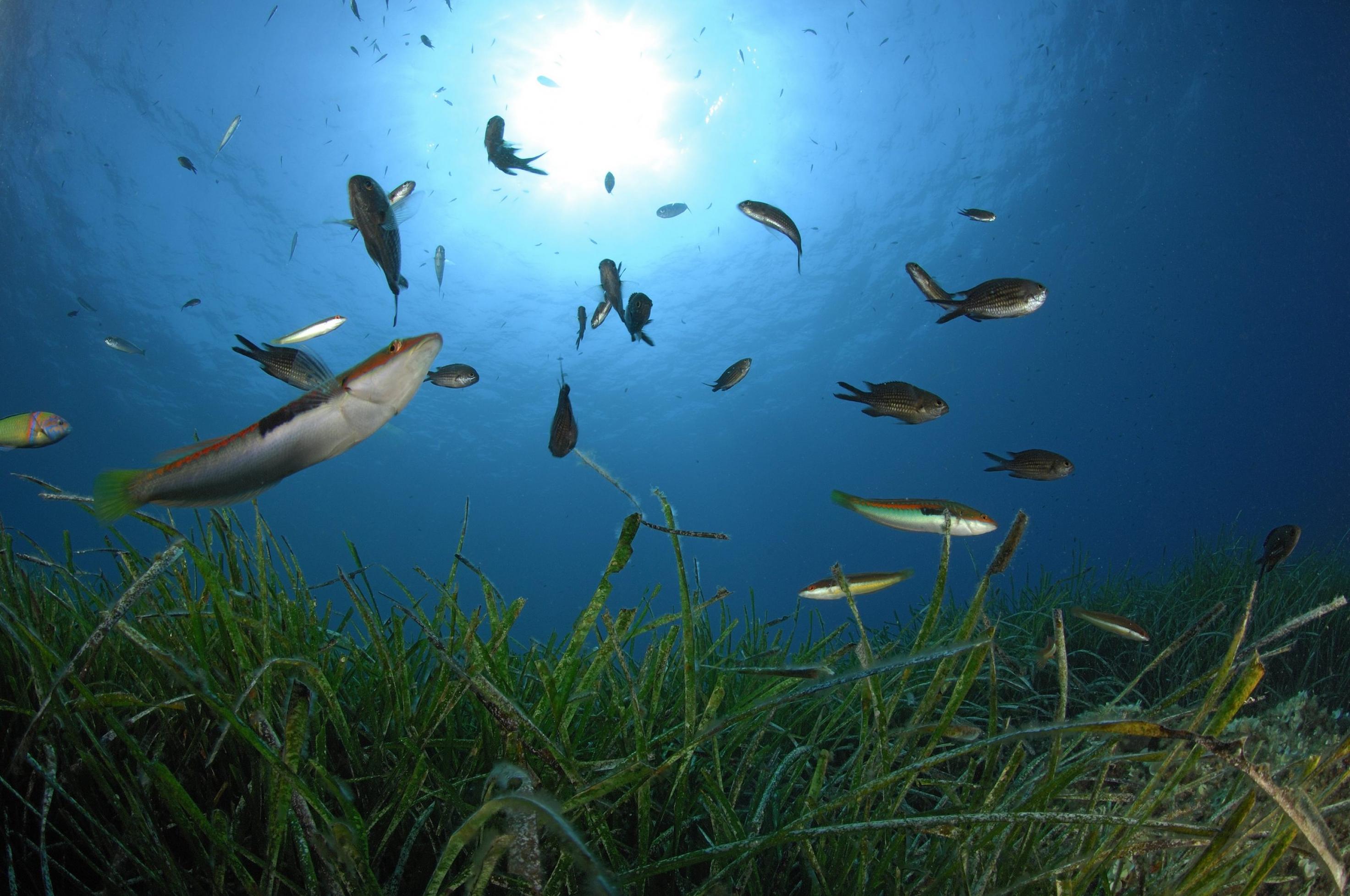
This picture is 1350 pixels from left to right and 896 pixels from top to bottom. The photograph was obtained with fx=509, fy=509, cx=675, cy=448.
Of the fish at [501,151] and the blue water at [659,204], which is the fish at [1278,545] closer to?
the blue water at [659,204]

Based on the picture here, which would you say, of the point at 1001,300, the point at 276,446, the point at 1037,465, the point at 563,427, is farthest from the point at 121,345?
the point at 1037,465

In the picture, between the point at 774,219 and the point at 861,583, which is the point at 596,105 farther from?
the point at 861,583

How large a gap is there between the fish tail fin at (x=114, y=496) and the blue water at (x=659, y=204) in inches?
82.7

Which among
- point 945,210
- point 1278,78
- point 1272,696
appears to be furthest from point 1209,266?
point 1272,696

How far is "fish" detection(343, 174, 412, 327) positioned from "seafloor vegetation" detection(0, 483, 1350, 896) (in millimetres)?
1499

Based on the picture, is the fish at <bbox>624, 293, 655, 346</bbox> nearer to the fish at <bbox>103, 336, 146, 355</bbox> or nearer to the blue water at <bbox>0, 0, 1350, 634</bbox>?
the blue water at <bbox>0, 0, 1350, 634</bbox>

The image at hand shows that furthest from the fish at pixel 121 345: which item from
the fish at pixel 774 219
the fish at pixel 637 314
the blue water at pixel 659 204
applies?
the fish at pixel 774 219

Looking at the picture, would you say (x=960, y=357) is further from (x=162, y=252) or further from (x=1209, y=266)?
(x=162, y=252)

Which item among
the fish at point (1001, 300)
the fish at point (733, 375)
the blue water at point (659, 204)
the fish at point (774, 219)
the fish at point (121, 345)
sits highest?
the blue water at point (659, 204)

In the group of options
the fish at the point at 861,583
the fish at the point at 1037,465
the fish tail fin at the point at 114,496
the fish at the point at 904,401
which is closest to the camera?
the fish tail fin at the point at 114,496

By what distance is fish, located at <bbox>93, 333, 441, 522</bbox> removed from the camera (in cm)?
114

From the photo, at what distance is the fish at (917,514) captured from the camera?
2.67 metres

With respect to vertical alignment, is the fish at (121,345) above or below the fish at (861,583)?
above

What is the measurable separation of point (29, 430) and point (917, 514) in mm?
6342
